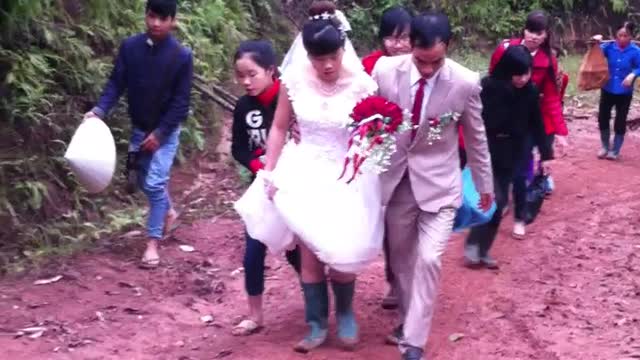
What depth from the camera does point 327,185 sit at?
558 cm

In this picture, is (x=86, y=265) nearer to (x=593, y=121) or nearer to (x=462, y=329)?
(x=462, y=329)

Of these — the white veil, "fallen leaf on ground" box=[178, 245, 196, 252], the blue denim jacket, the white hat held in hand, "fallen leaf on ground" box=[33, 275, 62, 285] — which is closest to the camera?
the white veil

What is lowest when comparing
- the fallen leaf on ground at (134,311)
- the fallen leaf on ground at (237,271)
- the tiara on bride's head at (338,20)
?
the fallen leaf on ground at (237,271)

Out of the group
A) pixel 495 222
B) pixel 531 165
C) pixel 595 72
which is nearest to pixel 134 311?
pixel 495 222

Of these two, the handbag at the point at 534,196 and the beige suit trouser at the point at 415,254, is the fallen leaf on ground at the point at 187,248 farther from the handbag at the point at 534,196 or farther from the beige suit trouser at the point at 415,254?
the handbag at the point at 534,196

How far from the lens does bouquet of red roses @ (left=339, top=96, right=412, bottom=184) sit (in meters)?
5.34

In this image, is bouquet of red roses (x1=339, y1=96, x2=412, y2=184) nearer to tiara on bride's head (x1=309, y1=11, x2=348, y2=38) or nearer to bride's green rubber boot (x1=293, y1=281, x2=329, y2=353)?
tiara on bride's head (x1=309, y1=11, x2=348, y2=38)

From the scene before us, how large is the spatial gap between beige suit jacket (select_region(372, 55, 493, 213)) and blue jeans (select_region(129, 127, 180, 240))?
2335mm

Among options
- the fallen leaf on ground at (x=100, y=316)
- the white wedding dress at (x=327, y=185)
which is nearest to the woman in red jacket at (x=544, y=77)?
the white wedding dress at (x=327, y=185)

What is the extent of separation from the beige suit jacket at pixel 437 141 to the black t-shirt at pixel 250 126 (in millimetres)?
760

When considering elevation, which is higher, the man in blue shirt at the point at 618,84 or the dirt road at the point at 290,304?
the man in blue shirt at the point at 618,84

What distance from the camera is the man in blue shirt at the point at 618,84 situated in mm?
11711

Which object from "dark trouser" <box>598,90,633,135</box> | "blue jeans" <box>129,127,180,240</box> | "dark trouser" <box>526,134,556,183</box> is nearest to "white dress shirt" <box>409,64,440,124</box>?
"blue jeans" <box>129,127,180,240</box>

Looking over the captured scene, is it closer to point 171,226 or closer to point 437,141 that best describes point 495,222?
point 437,141
